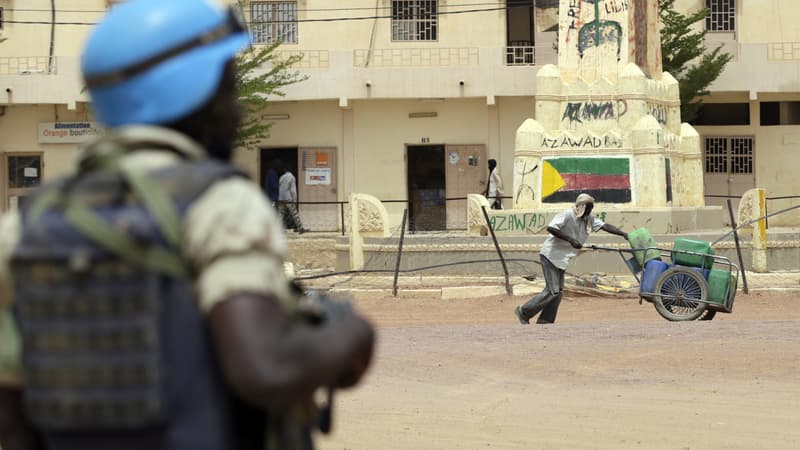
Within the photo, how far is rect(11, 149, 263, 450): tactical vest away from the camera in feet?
6.91

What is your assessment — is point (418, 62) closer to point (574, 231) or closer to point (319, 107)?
point (319, 107)

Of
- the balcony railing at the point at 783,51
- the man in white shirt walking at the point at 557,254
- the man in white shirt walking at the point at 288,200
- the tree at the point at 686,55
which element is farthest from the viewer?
the balcony railing at the point at 783,51

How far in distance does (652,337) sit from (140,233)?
10326 mm

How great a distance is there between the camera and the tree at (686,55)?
31.7m

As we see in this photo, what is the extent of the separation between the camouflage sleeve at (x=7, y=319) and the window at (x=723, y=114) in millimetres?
33098

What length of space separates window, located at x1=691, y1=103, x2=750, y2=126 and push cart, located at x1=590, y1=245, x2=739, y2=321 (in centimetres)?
1973

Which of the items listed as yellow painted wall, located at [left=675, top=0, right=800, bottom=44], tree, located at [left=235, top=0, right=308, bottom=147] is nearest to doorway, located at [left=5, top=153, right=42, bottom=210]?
tree, located at [left=235, top=0, right=308, bottom=147]

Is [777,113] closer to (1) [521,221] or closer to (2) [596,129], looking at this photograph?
(2) [596,129]

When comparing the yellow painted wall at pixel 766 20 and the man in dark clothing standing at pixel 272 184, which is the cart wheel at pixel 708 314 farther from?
the yellow painted wall at pixel 766 20

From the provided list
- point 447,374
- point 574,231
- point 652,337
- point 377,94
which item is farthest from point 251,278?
point 377,94

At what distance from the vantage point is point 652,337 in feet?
39.6

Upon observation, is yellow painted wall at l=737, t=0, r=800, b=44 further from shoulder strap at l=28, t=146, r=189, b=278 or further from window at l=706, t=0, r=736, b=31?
shoulder strap at l=28, t=146, r=189, b=278

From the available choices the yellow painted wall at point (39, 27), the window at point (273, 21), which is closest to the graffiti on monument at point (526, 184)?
the window at point (273, 21)

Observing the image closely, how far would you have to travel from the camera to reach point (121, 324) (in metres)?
2.11
